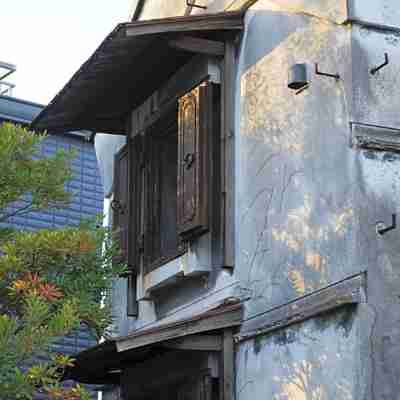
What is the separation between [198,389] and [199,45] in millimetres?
3458

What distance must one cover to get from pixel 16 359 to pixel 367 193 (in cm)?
302

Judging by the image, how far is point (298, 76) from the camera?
8.66m

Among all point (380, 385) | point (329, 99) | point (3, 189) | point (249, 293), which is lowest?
point (380, 385)

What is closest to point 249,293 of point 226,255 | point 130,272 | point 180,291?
point 226,255

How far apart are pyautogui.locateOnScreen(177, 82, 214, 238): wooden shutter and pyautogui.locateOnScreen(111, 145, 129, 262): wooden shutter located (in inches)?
76.0

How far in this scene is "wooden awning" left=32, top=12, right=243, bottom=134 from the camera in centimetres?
991

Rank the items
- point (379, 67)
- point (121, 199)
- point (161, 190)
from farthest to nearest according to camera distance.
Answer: point (121, 199), point (161, 190), point (379, 67)

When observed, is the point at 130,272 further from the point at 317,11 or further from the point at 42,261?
the point at 317,11

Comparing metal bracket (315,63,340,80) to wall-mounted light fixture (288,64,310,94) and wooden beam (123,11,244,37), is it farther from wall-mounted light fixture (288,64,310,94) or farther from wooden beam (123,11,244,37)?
wooden beam (123,11,244,37)

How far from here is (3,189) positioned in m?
8.47

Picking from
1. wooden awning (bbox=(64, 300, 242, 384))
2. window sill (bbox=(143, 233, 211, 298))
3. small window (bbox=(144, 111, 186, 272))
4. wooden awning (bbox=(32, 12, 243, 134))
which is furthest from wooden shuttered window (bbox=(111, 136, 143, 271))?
wooden awning (bbox=(64, 300, 242, 384))

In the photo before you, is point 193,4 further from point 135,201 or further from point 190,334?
point 190,334

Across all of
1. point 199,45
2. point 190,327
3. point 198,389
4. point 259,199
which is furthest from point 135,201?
point 190,327

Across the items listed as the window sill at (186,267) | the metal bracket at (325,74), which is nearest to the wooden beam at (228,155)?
the window sill at (186,267)
